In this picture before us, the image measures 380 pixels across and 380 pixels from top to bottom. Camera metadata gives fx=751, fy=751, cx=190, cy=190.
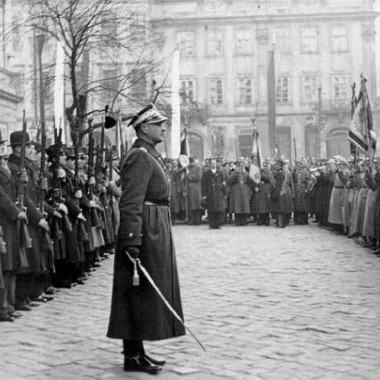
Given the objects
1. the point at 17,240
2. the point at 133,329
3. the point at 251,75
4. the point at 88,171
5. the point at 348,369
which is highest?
the point at 251,75

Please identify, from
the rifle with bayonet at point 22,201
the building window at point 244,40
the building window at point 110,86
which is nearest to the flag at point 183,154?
the building window at point 110,86

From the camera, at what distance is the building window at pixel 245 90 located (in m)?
52.6

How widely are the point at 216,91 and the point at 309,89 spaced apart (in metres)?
6.49

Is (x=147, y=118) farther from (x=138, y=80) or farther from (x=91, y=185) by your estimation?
(x=138, y=80)

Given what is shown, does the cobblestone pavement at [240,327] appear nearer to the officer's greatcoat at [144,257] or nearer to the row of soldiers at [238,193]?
the officer's greatcoat at [144,257]

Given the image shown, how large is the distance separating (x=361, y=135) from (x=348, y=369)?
1036cm

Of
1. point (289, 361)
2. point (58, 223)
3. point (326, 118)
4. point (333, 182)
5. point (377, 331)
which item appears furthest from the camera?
point (326, 118)

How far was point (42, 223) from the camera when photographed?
8.37m

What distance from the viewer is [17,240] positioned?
794 cm

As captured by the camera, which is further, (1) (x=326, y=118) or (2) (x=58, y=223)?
(1) (x=326, y=118)

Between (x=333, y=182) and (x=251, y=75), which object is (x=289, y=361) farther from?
(x=251, y=75)

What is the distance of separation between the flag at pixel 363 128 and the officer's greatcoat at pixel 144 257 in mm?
10215

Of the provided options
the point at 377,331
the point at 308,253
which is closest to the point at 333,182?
the point at 308,253

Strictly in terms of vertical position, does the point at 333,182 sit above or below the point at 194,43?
below
